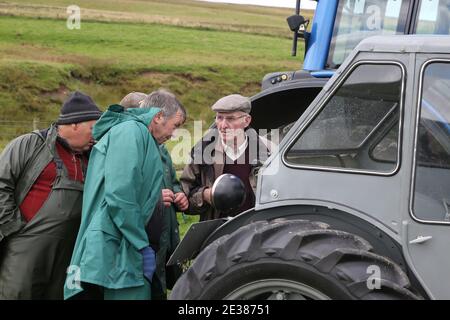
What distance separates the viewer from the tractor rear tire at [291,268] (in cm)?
316

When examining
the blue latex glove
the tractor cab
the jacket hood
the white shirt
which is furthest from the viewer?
the tractor cab

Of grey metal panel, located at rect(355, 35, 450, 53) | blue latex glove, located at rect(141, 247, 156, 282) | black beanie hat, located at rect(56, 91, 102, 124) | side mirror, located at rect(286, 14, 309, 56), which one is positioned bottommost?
blue latex glove, located at rect(141, 247, 156, 282)

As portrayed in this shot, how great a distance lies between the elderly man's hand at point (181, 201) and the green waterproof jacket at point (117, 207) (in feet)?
1.73

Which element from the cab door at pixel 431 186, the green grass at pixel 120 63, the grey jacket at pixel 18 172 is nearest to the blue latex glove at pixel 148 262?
the grey jacket at pixel 18 172

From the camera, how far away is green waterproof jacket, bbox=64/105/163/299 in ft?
13.0

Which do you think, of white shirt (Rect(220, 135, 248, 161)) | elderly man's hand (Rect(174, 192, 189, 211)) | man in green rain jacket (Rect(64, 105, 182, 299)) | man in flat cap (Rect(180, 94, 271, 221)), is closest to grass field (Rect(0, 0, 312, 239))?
man in flat cap (Rect(180, 94, 271, 221))

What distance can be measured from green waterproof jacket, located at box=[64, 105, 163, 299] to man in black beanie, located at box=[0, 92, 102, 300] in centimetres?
47

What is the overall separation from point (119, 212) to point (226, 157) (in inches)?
44.3

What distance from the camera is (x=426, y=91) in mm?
3371

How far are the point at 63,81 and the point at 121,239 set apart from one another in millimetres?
43276

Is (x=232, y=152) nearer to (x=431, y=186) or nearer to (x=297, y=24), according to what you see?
(x=431, y=186)

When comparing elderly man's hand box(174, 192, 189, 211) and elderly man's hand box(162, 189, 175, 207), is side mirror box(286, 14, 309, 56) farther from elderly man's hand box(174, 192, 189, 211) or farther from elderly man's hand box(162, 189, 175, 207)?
elderly man's hand box(162, 189, 175, 207)
